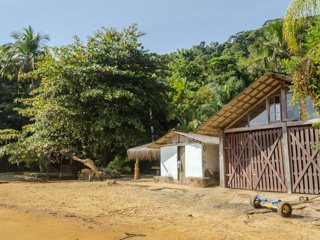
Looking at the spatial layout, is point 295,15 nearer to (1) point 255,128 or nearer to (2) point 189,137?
(1) point 255,128

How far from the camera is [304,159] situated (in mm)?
9602

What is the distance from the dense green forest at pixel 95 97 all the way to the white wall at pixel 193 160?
515cm

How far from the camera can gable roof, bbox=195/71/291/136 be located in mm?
10072

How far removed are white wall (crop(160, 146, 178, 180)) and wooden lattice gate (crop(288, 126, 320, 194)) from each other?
6673mm

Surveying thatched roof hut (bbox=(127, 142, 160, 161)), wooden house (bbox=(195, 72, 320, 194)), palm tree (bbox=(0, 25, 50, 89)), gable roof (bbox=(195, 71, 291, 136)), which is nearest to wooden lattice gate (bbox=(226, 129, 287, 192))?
wooden house (bbox=(195, 72, 320, 194))

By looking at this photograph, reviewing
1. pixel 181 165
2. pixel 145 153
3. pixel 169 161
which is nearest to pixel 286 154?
pixel 181 165

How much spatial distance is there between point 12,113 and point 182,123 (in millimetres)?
15424

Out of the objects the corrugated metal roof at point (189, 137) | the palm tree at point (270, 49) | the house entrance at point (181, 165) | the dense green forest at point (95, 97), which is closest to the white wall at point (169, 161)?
the house entrance at point (181, 165)

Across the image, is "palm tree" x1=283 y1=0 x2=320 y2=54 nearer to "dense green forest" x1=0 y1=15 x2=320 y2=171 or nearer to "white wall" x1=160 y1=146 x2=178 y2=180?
"white wall" x1=160 y1=146 x2=178 y2=180

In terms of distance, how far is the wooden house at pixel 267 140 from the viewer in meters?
9.57

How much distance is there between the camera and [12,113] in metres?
24.8

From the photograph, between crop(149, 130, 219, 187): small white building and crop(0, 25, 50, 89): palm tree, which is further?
crop(0, 25, 50, 89): palm tree

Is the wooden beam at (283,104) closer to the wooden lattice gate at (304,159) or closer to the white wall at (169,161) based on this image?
the wooden lattice gate at (304,159)

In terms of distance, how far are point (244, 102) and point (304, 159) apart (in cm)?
305
